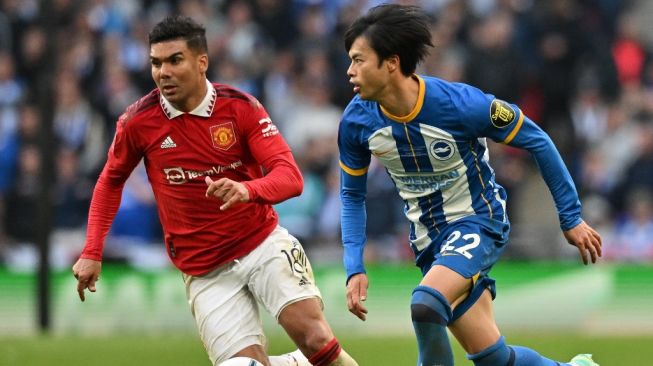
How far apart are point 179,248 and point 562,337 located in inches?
240

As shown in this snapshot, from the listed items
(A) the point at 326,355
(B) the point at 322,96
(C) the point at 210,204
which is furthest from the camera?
(B) the point at 322,96

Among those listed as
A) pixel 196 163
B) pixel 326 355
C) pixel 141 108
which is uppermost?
pixel 141 108

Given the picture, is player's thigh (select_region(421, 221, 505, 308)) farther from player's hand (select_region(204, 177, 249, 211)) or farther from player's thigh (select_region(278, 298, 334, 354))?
player's hand (select_region(204, 177, 249, 211))

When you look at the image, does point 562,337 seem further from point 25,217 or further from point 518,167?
point 25,217

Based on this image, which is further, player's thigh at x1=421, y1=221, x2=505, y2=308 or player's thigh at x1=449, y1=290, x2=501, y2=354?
player's thigh at x1=449, y1=290, x2=501, y2=354

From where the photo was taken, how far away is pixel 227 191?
265 inches

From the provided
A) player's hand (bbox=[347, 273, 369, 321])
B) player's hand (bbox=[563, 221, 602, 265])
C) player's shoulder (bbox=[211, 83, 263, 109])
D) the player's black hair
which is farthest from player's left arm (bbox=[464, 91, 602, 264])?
player's shoulder (bbox=[211, 83, 263, 109])

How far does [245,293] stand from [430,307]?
1.30m

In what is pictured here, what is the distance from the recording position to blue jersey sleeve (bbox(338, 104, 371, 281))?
7.42 m

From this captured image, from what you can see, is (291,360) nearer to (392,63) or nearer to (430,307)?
(430,307)

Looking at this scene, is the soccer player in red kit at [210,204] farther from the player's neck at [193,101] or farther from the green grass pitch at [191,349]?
the green grass pitch at [191,349]

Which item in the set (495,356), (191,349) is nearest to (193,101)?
(495,356)

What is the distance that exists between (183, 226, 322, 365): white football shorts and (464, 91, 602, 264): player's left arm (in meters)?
1.37

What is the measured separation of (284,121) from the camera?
1612cm
